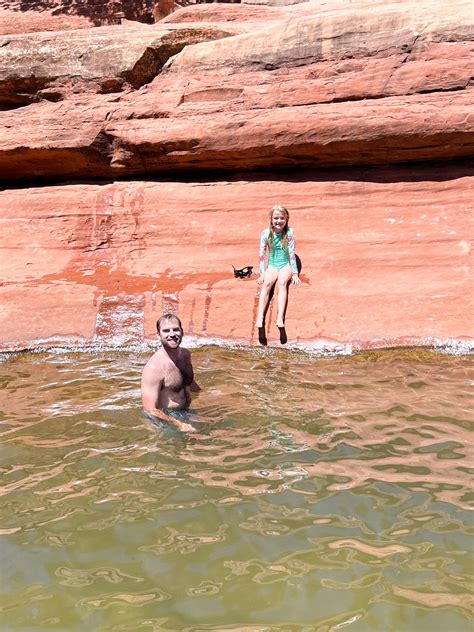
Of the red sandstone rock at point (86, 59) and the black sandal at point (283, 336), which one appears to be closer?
the black sandal at point (283, 336)

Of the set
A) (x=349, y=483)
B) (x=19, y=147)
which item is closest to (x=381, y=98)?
(x=19, y=147)

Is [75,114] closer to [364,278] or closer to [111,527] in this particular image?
[364,278]

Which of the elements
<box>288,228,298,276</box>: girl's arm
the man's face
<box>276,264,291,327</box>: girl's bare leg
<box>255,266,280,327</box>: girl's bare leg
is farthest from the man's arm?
<box>288,228,298,276</box>: girl's arm

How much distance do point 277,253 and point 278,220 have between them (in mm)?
407

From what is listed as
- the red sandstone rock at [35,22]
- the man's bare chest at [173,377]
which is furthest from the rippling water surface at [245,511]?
the red sandstone rock at [35,22]

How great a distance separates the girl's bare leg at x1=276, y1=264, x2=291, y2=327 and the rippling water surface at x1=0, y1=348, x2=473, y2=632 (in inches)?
71.0

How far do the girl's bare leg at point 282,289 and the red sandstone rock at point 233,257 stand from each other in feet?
0.85

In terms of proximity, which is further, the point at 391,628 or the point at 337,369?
the point at 337,369

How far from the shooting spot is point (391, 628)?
8.55 feet

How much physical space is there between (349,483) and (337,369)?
118 inches

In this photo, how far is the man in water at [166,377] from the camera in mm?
5145

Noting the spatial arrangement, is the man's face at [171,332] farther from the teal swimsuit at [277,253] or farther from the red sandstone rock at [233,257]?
the teal swimsuit at [277,253]

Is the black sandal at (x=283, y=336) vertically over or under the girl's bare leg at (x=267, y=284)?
under

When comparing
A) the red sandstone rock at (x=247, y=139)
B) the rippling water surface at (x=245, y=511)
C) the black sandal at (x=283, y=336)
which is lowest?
the rippling water surface at (x=245, y=511)
